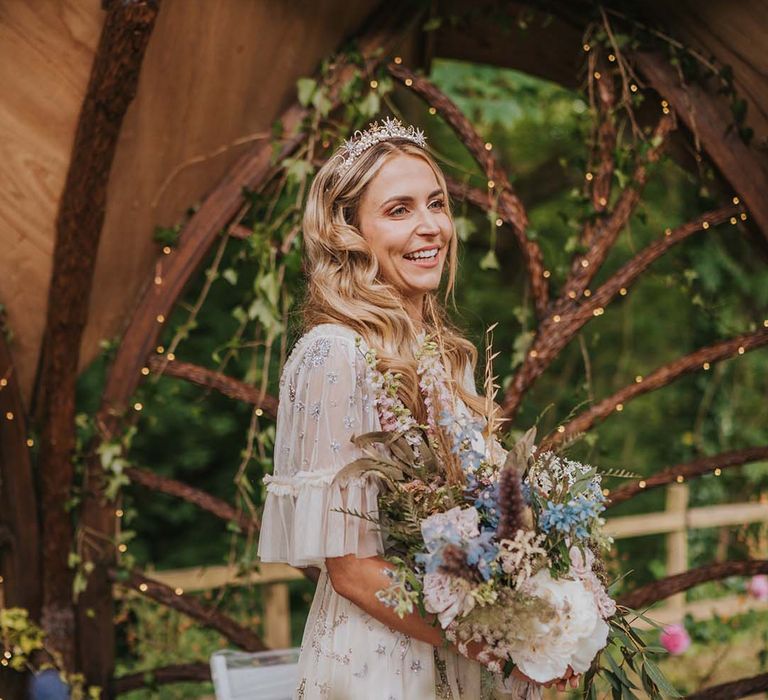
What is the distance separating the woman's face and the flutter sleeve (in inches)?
9.0

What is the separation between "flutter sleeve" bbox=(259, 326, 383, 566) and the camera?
1720 mm

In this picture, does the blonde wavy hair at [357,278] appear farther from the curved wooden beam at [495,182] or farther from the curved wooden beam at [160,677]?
the curved wooden beam at [160,677]

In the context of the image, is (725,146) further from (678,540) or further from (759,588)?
(678,540)

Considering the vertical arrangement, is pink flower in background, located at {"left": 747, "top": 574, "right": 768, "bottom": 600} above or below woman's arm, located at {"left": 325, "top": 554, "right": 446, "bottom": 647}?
above

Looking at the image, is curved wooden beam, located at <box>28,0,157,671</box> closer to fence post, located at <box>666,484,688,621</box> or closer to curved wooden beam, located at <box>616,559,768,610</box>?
curved wooden beam, located at <box>616,559,768,610</box>

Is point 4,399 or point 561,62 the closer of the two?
point 4,399

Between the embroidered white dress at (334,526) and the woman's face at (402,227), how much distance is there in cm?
21

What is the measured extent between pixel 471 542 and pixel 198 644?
10.7 ft

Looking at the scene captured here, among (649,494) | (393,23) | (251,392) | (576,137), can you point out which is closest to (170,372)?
(251,392)

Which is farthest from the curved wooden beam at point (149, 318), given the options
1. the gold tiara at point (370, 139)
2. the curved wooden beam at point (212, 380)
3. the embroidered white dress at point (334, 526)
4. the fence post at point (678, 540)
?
the fence post at point (678, 540)

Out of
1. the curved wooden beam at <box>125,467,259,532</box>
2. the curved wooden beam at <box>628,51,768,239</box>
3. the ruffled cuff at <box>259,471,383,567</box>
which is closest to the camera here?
the ruffled cuff at <box>259,471,383,567</box>

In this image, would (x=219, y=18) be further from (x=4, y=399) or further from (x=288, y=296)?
(x=4, y=399)

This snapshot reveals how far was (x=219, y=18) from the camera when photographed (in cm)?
267

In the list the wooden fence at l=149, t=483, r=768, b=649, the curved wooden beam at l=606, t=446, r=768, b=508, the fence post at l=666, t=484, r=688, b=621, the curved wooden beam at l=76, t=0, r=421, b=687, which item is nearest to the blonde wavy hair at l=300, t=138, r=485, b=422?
the curved wooden beam at l=76, t=0, r=421, b=687
